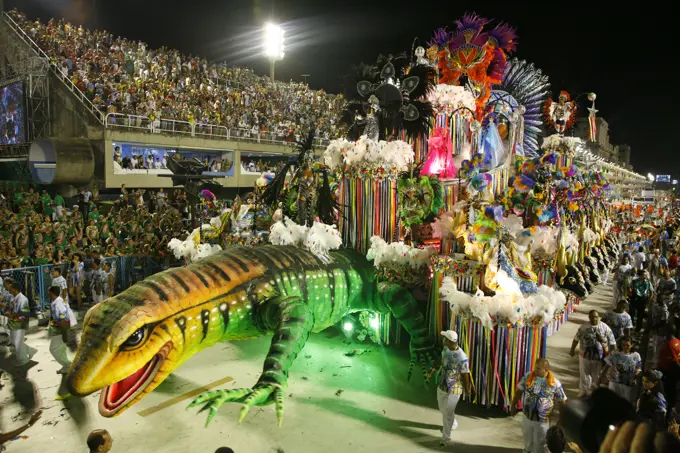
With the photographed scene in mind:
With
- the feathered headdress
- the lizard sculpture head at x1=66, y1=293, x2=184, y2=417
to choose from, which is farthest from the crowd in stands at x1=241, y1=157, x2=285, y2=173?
the lizard sculpture head at x1=66, y1=293, x2=184, y2=417

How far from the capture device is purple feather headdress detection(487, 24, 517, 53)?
884 cm

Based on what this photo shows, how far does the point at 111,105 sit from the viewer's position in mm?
18000

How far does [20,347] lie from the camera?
679 centimetres

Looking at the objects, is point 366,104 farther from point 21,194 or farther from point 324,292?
point 21,194

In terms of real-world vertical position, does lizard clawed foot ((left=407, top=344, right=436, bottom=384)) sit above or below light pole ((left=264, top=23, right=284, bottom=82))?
below

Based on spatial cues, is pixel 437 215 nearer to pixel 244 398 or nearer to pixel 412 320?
pixel 412 320

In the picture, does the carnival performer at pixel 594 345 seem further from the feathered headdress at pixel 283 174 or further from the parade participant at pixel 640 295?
the feathered headdress at pixel 283 174

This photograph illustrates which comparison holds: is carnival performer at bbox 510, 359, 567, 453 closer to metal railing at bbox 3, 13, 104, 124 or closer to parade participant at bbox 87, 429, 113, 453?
parade participant at bbox 87, 429, 113, 453

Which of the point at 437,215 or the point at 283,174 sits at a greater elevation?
the point at 283,174

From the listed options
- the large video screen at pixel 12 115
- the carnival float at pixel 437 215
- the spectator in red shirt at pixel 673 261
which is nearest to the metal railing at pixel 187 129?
the large video screen at pixel 12 115

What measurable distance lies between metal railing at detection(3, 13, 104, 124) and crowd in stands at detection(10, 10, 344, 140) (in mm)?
183

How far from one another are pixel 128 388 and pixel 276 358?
4.25 ft

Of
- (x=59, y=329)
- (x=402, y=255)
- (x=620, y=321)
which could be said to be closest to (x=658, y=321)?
(x=620, y=321)

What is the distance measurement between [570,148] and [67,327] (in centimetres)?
1002
